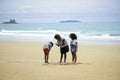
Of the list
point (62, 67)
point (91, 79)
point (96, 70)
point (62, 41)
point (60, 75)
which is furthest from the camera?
point (62, 41)

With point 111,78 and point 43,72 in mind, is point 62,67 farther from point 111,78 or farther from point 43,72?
point 111,78

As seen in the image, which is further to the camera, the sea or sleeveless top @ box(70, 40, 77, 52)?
the sea

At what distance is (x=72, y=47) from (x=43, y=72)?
0.81 meters

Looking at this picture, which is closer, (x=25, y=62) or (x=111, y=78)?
(x=111, y=78)

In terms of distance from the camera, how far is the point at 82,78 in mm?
2775

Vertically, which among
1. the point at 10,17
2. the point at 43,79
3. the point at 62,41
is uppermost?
the point at 10,17

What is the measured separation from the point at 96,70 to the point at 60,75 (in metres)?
0.44

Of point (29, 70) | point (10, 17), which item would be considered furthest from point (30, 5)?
point (29, 70)

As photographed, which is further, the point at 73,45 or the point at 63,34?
the point at 63,34

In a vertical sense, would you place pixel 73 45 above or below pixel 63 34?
above

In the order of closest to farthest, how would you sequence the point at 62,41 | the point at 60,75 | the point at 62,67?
the point at 60,75 → the point at 62,67 → the point at 62,41

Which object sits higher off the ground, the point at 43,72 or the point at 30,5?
the point at 30,5

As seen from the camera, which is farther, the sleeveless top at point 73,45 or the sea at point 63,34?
the sea at point 63,34

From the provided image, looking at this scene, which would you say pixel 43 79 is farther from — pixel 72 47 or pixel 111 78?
pixel 72 47
